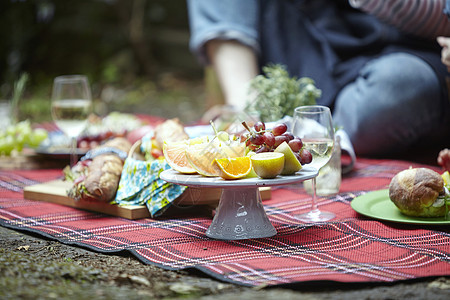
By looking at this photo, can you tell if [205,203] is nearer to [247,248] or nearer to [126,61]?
[247,248]

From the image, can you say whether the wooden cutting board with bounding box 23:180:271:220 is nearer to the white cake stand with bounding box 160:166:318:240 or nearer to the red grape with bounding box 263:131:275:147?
the white cake stand with bounding box 160:166:318:240

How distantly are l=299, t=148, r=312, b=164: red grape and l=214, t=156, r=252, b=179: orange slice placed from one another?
178mm

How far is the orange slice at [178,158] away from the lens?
1.54 m

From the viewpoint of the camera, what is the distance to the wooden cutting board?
184 centimetres

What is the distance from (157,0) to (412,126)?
20.0 feet

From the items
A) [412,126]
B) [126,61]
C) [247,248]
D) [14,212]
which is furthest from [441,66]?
[126,61]

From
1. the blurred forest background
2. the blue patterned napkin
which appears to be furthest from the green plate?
the blurred forest background

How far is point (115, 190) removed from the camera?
74.7 inches

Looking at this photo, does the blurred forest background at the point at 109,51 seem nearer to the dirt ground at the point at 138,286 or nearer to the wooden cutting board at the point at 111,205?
the wooden cutting board at the point at 111,205

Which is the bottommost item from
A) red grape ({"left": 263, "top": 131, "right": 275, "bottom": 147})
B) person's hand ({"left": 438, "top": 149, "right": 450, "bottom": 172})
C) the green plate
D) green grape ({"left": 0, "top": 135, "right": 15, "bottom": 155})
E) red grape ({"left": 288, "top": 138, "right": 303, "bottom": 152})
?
the green plate

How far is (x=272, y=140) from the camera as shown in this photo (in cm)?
154

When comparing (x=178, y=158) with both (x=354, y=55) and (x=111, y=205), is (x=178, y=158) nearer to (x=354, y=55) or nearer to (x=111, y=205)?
(x=111, y=205)

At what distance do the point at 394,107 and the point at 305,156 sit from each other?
122 centimetres

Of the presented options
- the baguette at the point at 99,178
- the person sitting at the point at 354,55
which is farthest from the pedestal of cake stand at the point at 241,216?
the person sitting at the point at 354,55
